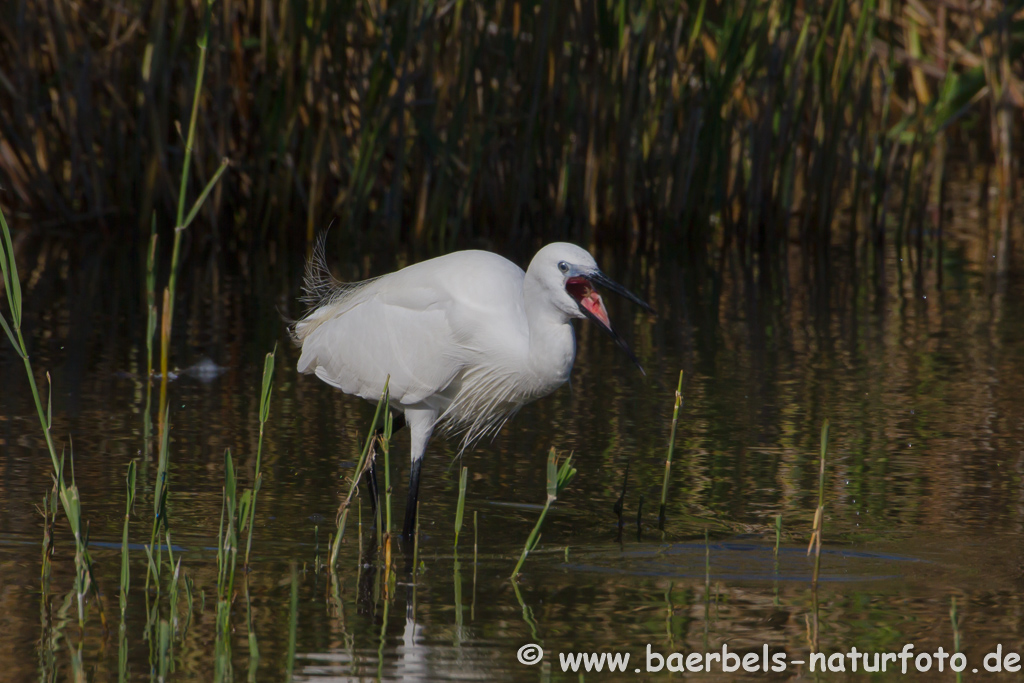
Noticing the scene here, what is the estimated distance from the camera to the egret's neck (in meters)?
4.10

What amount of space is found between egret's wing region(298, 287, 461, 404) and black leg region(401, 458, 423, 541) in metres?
0.24

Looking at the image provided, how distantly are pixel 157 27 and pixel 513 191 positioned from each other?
2.61 m

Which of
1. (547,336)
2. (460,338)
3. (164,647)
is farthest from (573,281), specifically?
(164,647)

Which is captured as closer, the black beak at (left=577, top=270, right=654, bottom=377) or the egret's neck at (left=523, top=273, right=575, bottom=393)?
the black beak at (left=577, top=270, right=654, bottom=377)

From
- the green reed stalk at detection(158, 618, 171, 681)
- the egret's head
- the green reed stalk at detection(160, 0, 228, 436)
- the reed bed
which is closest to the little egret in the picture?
the egret's head

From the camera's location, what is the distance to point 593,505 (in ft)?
15.1

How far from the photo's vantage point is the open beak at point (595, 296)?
396 centimetres

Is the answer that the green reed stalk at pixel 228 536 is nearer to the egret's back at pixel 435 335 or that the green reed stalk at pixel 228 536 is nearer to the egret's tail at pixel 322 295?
the egret's back at pixel 435 335

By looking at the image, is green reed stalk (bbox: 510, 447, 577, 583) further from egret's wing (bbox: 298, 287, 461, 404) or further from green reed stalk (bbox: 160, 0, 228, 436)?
green reed stalk (bbox: 160, 0, 228, 436)

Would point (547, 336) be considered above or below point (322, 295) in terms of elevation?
below

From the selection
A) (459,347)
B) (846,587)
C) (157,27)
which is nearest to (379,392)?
(459,347)

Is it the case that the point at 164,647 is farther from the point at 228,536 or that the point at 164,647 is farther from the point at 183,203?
the point at 183,203

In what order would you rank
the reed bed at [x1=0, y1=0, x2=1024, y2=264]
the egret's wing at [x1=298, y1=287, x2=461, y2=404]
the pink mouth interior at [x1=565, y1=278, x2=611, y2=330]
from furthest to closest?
the reed bed at [x1=0, y1=0, x2=1024, y2=264]
the egret's wing at [x1=298, y1=287, x2=461, y2=404]
the pink mouth interior at [x1=565, y1=278, x2=611, y2=330]

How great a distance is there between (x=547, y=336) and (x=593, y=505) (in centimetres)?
74
